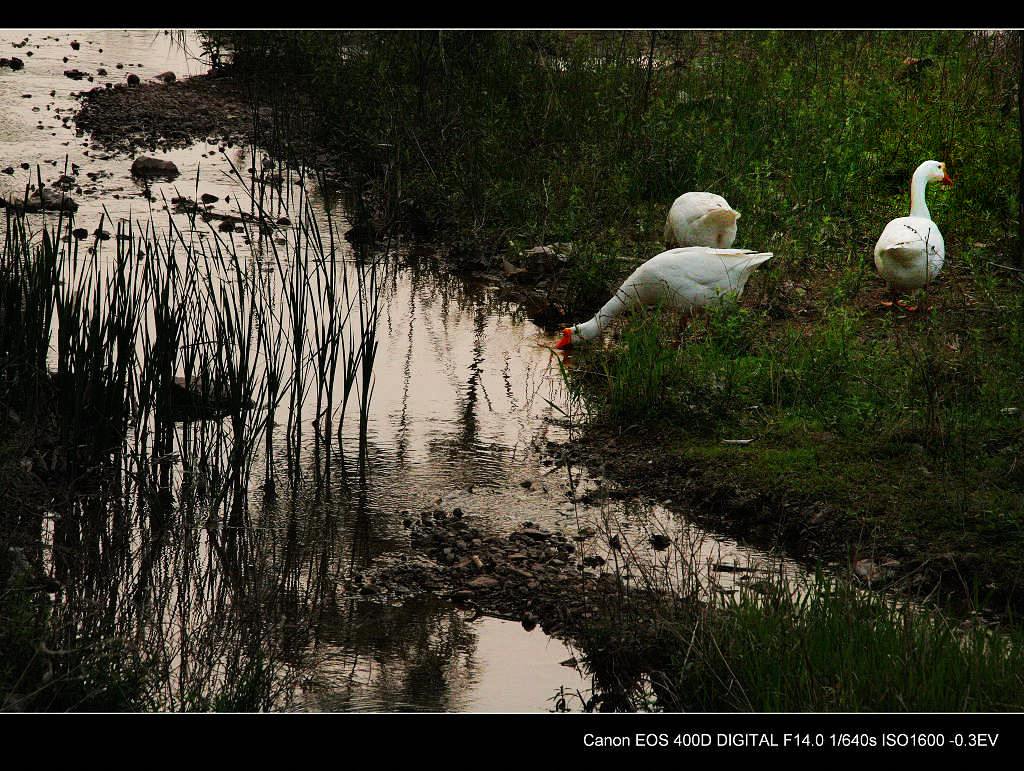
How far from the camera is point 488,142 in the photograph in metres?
9.07

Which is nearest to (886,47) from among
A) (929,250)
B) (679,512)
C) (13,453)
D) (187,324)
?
(929,250)

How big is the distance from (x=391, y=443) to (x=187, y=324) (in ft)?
3.87

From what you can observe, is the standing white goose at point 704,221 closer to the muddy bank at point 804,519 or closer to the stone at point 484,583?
the muddy bank at point 804,519

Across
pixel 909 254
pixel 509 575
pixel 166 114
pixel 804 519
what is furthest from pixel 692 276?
pixel 166 114

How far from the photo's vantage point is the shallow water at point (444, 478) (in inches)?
142

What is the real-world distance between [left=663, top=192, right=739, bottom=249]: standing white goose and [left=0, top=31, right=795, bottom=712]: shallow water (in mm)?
1138

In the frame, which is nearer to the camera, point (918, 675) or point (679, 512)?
point (918, 675)

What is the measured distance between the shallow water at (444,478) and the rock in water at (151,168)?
0.13 meters

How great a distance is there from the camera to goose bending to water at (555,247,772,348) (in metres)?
6.14

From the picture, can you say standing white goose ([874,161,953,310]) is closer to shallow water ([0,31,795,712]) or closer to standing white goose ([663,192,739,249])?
standing white goose ([663,192,739,249])

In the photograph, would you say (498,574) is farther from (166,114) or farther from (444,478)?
(166,114)

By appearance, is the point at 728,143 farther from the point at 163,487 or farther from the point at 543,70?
the point at 163,487

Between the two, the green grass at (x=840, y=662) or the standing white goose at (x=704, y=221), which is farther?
the standing white goose at (x=704, y=221)

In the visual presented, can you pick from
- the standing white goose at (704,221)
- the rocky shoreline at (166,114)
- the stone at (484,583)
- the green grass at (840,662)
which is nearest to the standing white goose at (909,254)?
the standing white goose at (704,221)
